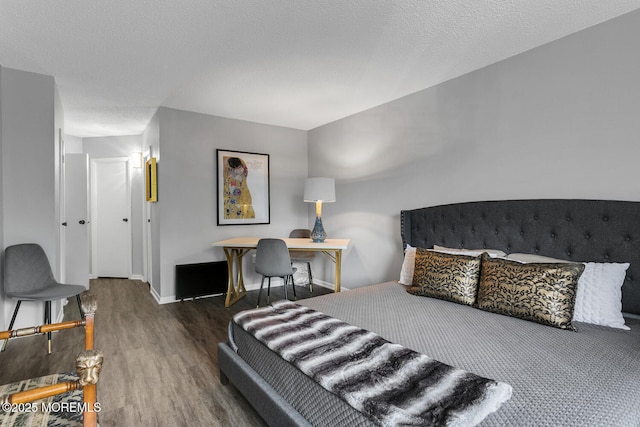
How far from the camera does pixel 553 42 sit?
2.36m

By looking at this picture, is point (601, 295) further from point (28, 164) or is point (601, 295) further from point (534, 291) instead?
point (28, 164)

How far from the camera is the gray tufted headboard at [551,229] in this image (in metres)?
1.97

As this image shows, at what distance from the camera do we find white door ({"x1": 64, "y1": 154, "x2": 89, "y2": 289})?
4.23 meters

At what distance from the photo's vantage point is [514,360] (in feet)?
4.55

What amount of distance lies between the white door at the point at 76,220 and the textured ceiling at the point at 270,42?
109 centimetres

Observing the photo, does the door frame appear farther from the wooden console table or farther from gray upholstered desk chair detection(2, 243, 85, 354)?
gray upholstered desk chair detection(2, 243, 85, 354)

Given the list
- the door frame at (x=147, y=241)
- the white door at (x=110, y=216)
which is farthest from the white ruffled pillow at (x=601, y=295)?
the white door at (x=110, y=216)

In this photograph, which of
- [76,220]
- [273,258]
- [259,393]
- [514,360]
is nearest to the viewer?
[514,360]

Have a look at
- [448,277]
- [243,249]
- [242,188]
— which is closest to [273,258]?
[243,249]

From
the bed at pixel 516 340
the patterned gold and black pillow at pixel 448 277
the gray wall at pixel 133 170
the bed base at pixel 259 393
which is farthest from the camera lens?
the gray wall at pixel 133 170

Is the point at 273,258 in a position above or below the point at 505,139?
below

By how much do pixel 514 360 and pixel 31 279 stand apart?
3.57 meters

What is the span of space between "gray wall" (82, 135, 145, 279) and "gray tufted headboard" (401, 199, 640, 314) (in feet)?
15.2

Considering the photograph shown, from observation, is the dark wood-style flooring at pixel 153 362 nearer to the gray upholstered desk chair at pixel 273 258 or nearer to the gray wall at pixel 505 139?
the gray upholstered desk chair at pixel 273 258
